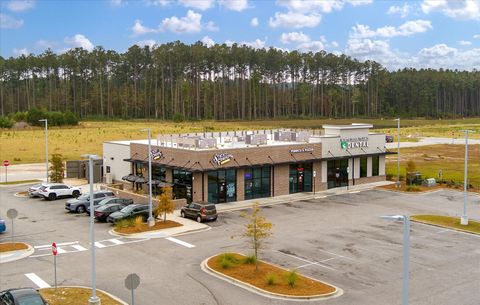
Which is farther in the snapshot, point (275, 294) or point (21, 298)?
point (275, 294)

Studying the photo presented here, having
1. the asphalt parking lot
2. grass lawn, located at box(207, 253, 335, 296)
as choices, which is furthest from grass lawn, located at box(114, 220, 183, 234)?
grass lawn, located at box(207, 253, 335, 296)

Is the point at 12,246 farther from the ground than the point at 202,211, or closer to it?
closer to it

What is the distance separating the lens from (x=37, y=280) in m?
24.0

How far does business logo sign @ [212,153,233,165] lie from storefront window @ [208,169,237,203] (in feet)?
2.40

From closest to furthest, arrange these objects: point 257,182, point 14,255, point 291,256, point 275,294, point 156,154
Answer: point 275,294 < point 291,256 < point 14,255 < point 257,182 < point 156,154

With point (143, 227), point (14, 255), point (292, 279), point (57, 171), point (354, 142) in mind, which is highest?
point (354, 142)

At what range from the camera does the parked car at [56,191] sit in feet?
152

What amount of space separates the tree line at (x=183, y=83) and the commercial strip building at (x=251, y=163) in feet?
331

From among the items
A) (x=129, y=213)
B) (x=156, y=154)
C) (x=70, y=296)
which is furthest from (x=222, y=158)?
(x=70, y=296)

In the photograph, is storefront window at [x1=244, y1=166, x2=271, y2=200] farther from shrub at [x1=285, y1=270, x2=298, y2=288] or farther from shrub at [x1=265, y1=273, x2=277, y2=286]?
shrub at [x1=285, y1=270, x2=298, y2=288]

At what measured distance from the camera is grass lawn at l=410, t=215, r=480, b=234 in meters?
34.3

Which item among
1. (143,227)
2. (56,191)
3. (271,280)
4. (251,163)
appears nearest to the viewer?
(271,280)

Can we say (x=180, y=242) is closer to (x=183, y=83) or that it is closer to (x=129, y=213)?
(x=129, y=213)

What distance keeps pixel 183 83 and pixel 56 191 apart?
10976cm
